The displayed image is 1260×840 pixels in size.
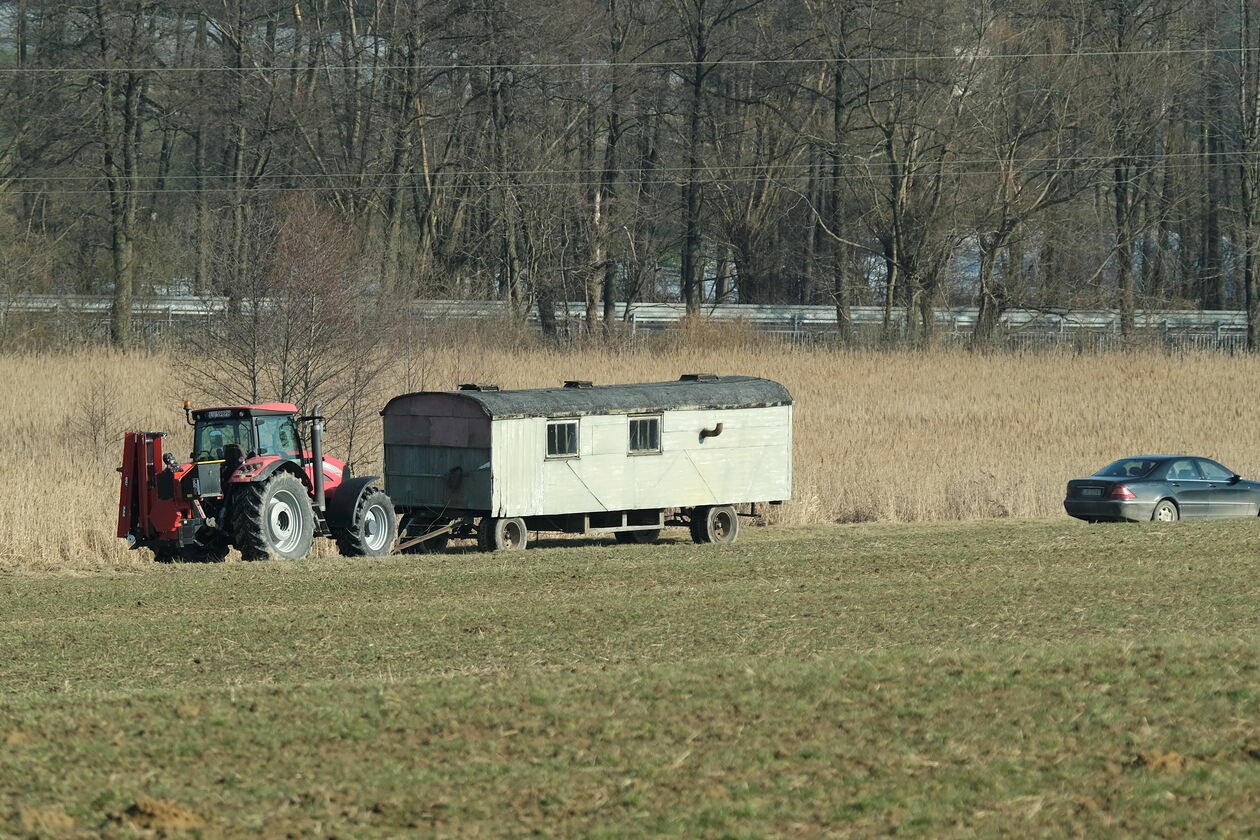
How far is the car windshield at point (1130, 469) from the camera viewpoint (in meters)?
26.1

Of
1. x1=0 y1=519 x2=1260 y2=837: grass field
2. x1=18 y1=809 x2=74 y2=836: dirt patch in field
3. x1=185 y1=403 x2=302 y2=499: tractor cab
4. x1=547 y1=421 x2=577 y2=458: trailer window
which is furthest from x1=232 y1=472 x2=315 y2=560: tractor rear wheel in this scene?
x1=18 y1=809 x2=74 y2=836: dirt patch in field

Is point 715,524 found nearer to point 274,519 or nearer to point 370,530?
point 370,530

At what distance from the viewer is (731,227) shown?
6200 centimetres

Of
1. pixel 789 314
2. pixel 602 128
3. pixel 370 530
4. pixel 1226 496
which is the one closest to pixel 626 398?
pixel 370 530

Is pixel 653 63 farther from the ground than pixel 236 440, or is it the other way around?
pixel 653 63

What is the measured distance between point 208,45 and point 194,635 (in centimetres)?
4378

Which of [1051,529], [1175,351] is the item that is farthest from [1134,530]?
[1175,351]

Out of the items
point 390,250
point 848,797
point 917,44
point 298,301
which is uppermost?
point 917,44

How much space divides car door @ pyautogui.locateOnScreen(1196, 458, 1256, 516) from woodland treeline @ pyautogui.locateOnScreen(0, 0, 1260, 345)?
23849mm

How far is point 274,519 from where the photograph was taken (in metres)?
19.2

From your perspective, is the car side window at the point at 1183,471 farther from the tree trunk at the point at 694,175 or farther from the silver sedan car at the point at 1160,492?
the tree trunk at the point at 694,175

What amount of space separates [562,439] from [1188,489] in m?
10.4

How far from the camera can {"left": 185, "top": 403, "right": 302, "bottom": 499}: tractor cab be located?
61.9 feet

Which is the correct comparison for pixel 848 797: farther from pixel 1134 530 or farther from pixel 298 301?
pixel 298 301
